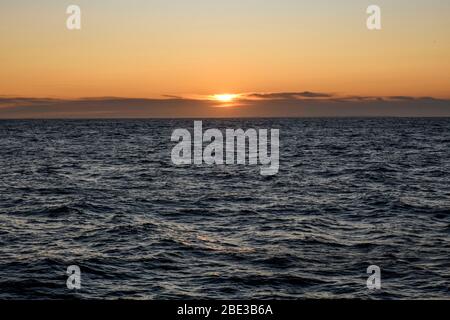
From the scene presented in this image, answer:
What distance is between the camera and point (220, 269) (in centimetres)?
1681

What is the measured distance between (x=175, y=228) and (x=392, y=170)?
95.6 feet

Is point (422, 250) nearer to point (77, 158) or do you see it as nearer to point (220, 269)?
point (220, 269)

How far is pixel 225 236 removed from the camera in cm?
2136

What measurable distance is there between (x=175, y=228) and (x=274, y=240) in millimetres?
4728

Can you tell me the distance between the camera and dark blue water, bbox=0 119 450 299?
1538cm

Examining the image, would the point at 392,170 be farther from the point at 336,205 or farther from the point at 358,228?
the point at 358,228

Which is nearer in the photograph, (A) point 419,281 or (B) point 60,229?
(A) point 419,281

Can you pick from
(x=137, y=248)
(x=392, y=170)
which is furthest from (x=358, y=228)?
(x=392, y=170)

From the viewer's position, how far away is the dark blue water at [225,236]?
605 inches

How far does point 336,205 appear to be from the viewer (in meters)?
28.5
